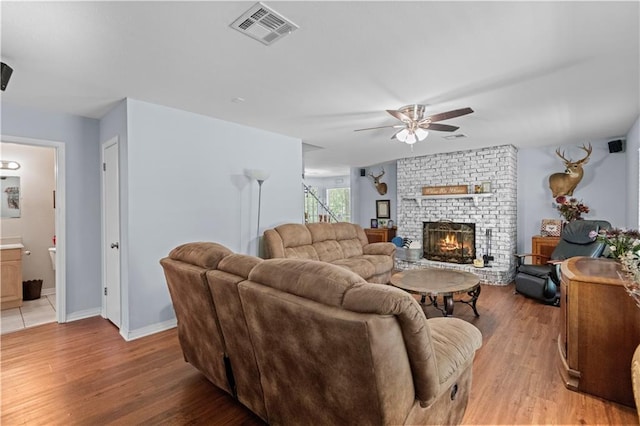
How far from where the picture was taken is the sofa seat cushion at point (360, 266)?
4527 mm

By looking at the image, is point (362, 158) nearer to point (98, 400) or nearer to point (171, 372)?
point (171, 372)

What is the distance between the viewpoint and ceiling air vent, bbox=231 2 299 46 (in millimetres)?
1826

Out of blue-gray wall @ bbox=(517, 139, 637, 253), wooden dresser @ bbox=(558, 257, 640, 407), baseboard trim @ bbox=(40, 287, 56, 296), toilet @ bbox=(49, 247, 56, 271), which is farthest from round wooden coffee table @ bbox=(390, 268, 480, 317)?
baseboard trim @ bbox=(40, 287, 56, 296)

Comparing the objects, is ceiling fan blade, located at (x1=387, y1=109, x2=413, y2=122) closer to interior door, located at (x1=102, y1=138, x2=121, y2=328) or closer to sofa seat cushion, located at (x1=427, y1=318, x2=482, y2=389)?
sofa seat cushion, located at (x1=427, y1=318, x2=482, y2=389)

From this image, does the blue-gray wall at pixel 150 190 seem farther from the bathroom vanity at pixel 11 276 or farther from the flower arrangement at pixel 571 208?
the flower arrangement at pixel 571 208

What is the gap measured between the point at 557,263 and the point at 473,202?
2.22 metres

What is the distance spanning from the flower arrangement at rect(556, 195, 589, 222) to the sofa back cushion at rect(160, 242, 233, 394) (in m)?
5.73

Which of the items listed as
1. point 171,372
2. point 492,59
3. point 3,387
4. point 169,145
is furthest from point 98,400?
point 492,59

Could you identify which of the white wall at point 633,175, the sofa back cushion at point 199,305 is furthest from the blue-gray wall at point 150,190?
the white wall at point 633,175

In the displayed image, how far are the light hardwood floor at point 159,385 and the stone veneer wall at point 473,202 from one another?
8.01ft

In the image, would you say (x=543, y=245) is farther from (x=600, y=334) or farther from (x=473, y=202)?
(x=600, y=334)

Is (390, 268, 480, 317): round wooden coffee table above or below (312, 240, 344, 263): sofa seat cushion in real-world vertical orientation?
below

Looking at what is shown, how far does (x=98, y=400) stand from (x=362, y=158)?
589 cm

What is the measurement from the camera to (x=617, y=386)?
7.00ft
